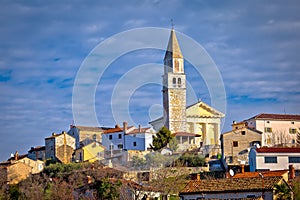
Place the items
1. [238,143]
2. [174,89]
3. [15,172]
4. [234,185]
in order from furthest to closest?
[174,89] < [15,172] < [238,143] < [234,185]

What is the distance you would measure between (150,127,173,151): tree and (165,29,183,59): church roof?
14803 mm

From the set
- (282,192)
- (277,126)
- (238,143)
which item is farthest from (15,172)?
(282,192)

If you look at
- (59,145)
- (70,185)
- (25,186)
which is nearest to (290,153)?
(70,185)

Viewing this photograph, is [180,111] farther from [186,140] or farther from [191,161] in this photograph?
[191,161]

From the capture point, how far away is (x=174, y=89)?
84312mm

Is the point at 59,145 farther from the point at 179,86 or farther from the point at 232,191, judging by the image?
the point at 232,191

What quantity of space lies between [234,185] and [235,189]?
614 millimetres

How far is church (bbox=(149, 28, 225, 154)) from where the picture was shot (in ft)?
271

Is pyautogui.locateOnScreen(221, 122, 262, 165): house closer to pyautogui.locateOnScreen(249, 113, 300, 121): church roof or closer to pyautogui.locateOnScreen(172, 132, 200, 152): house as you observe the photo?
pyautogui.locateOnScreen(249, 113, 300, 121): church roof

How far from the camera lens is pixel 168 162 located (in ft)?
218

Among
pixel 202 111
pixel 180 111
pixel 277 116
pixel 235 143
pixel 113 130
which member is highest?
pixel 202 111

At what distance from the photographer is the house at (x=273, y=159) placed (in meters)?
55.6

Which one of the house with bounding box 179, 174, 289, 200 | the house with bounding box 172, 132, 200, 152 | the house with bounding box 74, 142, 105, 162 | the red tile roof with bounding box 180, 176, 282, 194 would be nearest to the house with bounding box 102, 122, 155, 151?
the house with bounding box 74, 142, 105, 162

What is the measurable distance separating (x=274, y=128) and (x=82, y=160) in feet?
77.3
